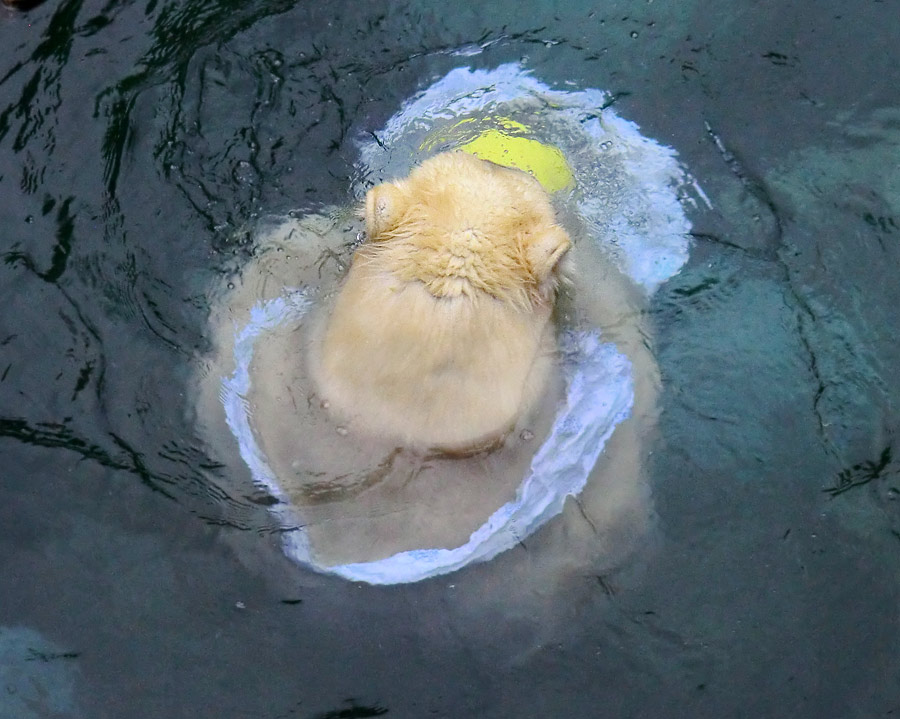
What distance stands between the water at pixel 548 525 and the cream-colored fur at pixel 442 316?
0.66 meters

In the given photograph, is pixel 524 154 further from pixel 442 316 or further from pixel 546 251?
pixel 442 316

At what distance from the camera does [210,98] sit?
465cm

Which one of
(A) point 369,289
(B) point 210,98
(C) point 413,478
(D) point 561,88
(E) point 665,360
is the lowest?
(E) point 665,360

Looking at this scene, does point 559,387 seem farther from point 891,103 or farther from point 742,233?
point 891,103

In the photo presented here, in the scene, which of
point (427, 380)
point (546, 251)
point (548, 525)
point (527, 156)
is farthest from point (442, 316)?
point (527, 156)

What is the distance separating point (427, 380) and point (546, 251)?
66 cm

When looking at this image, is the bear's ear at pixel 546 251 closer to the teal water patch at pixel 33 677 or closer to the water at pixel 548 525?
the water at pixel 548 525

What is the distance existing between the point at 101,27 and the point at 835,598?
4531mm

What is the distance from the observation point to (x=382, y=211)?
3525 mm

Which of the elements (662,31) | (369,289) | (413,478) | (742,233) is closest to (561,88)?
(662,31)

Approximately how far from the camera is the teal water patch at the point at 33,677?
351cm

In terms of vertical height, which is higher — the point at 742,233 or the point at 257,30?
the point at 257,30

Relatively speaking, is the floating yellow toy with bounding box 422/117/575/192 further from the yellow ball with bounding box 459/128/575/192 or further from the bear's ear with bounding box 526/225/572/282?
the bear's ear with bounding box 526/225/572/282

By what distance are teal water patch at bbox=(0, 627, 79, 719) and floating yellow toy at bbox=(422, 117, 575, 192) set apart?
274 cm
